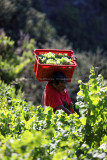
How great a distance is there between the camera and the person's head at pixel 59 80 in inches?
116

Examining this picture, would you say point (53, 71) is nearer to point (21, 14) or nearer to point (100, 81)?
point (100, 81)

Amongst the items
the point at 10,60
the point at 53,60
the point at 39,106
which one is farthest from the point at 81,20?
the point at 39,106

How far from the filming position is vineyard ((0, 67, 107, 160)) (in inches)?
56.4

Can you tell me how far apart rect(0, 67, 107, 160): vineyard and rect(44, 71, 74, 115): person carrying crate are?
0.63 m

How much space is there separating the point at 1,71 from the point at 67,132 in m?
4.88

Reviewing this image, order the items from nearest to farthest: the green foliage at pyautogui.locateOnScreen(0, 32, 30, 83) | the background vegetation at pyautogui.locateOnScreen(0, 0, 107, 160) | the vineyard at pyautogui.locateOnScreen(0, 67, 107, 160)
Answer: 1. the vineyard at pyautogui.locateOnScreen(0, 67, 107, 160)
2. the background vegetation at pyautogui.locateOnScreen(0, 0, 107, 160)
3. the green foliage at pyautogui.locateOnScreen(0, 32, 30, 83)

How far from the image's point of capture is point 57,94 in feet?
9.86

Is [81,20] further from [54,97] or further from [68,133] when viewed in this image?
[68,133]

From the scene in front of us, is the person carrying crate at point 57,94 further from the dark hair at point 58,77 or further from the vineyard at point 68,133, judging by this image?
the vineyard at point 68,133

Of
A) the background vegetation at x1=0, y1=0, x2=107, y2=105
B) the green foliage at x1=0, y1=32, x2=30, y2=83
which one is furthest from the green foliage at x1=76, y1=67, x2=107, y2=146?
the green foliage at x1=0, y1=32, x2=30, y2=83

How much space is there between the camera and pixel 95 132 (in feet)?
6.60

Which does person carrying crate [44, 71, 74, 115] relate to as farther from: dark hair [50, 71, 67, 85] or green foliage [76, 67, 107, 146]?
green foliage [76, 67, 107, 146]

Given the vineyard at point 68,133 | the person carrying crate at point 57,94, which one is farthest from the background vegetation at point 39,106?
the person carrying crate at point 57,94

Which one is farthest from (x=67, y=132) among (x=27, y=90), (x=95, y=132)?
(x=27, y=90)
